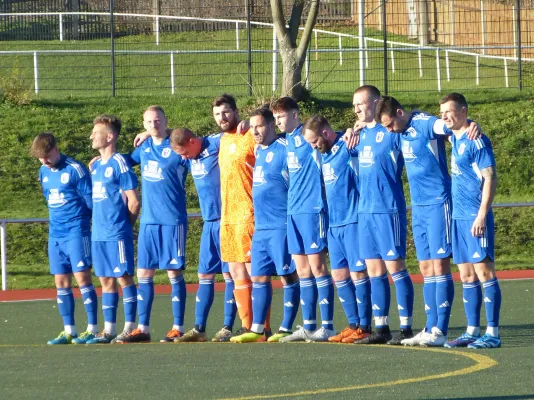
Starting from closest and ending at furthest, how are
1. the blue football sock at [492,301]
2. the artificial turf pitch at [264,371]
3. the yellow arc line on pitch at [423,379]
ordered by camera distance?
the yellow arc line on pitch at [423,379] < the artificial turf pitch at [264,371] < the blue football sock at [492,301]

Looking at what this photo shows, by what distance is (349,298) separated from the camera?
34.5 feet

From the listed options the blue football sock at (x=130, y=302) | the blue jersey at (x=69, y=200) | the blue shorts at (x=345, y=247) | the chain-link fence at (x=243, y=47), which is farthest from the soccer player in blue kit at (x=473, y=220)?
the chain-link fence at (x=243, y=47)

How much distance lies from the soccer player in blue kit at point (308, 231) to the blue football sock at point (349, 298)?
0.10m

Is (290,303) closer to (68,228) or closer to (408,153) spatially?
(408,153)

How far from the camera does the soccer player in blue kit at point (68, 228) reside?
1097 cm

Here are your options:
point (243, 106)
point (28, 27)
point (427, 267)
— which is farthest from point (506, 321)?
point (28, 27)

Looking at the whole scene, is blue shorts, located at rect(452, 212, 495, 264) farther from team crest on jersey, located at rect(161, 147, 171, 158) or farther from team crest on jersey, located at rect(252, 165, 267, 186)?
team crest on jersey, located at rect(161, 147, 171, 158)

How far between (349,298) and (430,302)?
31.9 inches

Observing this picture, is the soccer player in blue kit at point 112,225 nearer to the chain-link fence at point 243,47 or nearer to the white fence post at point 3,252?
the white fence post at point 3,252

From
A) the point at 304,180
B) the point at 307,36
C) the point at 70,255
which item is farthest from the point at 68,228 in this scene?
the point at 307,36


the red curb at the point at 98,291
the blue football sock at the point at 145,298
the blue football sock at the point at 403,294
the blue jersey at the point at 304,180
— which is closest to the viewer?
the blue football sock at the point at 403,294

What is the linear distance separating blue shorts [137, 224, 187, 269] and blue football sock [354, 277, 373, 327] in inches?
65.2

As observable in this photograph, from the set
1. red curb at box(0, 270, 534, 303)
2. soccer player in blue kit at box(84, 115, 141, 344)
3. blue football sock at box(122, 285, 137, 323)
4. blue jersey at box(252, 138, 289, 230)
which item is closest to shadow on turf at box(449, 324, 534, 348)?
blue jersey at box(252, 138, 289, 230)

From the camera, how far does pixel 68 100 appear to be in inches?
989
